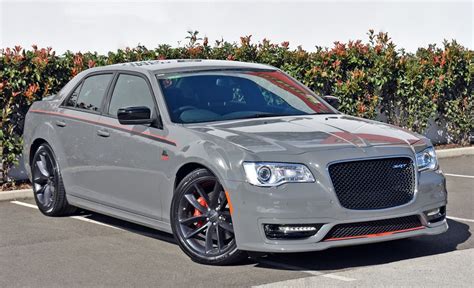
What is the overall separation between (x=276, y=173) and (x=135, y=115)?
1649 mm

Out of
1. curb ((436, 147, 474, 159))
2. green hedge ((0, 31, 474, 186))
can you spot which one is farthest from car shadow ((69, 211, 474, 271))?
curb ((436, 147, 474, 159))

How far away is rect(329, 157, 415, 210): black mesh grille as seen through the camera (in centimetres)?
762

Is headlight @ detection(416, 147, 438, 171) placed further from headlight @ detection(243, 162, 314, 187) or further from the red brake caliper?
the red brake caliper

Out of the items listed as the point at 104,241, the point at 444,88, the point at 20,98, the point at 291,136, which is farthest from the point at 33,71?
the point at 444,88

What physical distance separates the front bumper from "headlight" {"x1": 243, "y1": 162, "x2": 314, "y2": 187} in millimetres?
48

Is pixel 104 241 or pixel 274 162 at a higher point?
pixel 274 162

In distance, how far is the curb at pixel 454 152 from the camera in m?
16.0

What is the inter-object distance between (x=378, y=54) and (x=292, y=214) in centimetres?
928

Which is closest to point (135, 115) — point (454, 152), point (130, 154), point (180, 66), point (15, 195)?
point (130, 154)

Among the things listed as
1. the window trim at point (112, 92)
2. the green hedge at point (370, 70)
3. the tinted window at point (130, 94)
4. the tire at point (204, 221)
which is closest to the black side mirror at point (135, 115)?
the window trim at point (112, 92)

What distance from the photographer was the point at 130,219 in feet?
29.5

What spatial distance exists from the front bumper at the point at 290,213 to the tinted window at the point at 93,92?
8.63 feet

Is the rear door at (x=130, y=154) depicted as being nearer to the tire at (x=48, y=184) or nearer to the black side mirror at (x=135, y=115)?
the black side mirror at (x=135, y=115)

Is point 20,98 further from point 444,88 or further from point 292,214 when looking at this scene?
point 444,88
